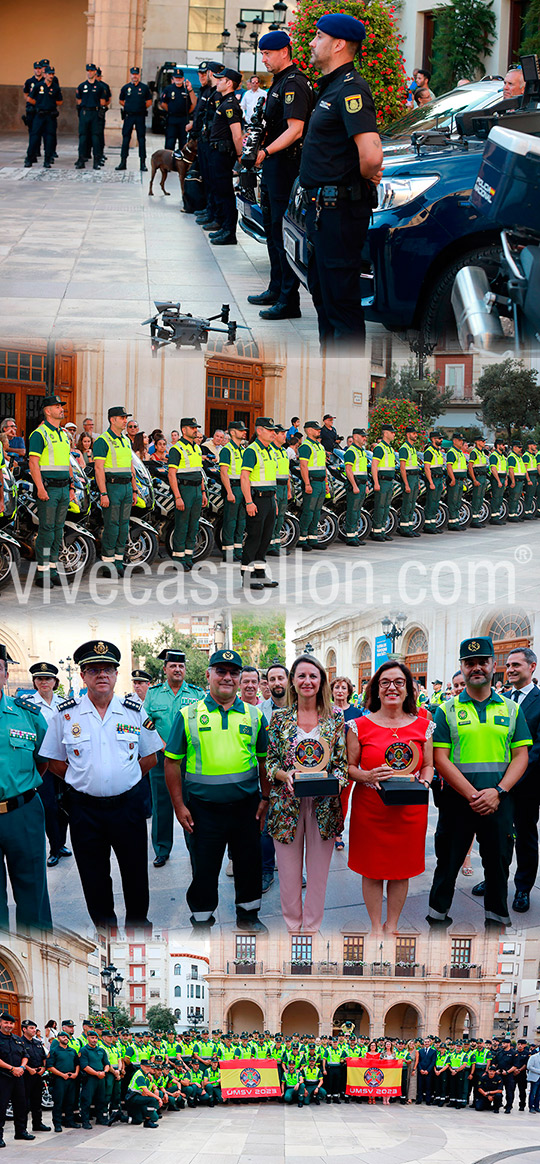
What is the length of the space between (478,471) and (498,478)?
55cm

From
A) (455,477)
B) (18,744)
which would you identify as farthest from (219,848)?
(455,477)

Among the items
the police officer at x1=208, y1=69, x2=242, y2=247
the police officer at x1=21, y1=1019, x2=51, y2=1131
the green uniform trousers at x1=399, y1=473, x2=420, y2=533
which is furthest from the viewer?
the police officer at x1=208, y1=69, x2=242, y2=247

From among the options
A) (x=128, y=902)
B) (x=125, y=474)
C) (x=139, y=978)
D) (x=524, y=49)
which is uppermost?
(x=524, y=49)

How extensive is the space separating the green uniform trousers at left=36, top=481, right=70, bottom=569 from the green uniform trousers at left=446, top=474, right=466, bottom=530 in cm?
238

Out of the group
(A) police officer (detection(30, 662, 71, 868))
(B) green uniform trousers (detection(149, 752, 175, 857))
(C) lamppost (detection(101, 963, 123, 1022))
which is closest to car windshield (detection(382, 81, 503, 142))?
(A) police officer (detection(30, 662, 71, 868))

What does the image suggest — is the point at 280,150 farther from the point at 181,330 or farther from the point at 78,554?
the point at 78,554

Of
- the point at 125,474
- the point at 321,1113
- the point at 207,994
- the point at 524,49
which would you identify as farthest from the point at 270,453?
the point at 524,49

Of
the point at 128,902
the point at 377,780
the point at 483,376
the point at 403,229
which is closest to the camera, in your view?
the point at 377,780

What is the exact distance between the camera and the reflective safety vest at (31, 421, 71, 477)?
641 cm

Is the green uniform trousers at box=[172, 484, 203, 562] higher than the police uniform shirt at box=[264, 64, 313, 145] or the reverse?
the reverse

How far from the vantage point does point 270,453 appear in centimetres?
702

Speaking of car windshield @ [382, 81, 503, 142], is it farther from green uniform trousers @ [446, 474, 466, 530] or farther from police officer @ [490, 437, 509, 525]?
green uniform trousers @ [446, 474, 466, 530]

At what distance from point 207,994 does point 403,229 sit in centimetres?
729

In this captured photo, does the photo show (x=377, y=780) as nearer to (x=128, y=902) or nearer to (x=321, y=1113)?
(x=128, y=902)
